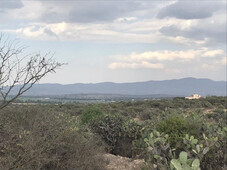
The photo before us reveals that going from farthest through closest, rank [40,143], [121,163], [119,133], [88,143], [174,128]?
1. [119,133]
2. [121,163]
3. [174,128]
4. [88,143]
5. [40,143]

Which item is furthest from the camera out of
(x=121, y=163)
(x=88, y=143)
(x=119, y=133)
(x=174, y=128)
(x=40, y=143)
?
(x=119, y=133)

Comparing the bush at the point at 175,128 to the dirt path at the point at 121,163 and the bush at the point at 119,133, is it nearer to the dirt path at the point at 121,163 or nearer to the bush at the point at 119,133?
the dirt path at the point at 121,163

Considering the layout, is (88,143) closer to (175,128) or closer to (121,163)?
(121,163)

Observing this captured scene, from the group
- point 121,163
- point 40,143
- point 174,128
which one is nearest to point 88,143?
point 40,143

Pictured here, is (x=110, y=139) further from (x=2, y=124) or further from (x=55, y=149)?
(x=2, y=124)

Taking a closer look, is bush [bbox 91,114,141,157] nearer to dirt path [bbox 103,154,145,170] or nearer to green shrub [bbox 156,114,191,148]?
dirt path [bbox 103,154,145,170]

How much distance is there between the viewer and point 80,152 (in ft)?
24.5

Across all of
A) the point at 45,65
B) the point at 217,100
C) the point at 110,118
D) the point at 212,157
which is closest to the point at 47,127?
the point at 45,65

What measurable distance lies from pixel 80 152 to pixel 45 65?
2.40 meters

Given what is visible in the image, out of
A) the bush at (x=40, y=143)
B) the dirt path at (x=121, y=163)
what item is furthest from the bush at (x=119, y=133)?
the bush at (x=40, y=143)

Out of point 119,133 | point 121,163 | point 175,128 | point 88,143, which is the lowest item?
point 121,163

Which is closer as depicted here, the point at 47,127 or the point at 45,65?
the point at 45,65

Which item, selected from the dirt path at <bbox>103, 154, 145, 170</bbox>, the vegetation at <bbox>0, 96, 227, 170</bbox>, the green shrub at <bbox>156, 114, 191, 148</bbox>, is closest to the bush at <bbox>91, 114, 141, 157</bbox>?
the vegetation at <bbox>0, 96, 227, 170</bbox>

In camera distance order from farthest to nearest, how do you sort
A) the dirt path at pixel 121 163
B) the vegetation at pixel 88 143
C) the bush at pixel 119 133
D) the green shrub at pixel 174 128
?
the bush at pixel 119 133 < the dirt path at pixel 121 163 < the green shrub at pixel 174 128 < the vegetation at pixel 88 143
